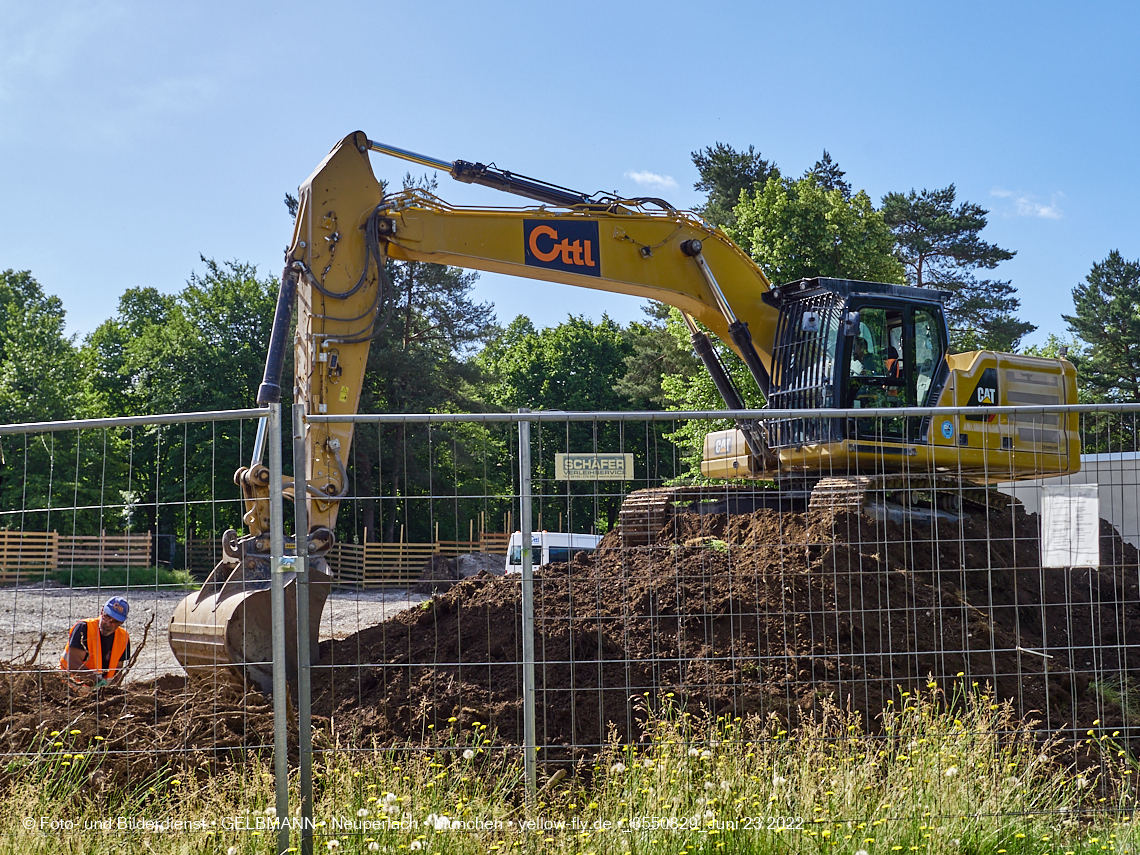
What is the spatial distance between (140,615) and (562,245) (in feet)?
25.9

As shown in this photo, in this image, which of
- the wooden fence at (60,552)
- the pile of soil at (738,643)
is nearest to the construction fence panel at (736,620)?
the pile of soil at (738,643)

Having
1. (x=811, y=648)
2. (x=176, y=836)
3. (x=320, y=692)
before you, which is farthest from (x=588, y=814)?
(x=320, y=692)

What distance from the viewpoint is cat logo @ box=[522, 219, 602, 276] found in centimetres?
922

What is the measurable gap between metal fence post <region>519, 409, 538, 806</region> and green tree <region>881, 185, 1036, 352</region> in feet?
111

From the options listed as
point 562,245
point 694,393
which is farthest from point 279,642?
point 694,393

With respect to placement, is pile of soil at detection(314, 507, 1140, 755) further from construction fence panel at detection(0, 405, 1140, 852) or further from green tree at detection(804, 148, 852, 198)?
green tree at detection(804, 148, 852, 198)

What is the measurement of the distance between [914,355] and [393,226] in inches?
211

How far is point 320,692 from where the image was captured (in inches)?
269

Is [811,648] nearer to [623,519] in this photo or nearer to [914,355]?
[623,519]

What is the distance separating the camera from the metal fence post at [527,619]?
4.35m

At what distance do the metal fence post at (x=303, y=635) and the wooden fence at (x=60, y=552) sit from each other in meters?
1.38

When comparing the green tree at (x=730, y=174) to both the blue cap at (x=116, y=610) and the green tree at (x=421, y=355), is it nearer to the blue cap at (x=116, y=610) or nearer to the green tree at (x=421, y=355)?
the green tree at (x=421, y=355)

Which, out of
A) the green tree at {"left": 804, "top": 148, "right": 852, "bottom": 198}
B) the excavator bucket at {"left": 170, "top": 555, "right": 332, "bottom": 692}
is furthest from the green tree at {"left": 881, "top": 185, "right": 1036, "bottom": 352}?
the excavator bucket at {"left": 170, "top": 555, "right": 332, "bottom": 692}

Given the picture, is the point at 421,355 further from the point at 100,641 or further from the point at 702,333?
the point at 100,641
